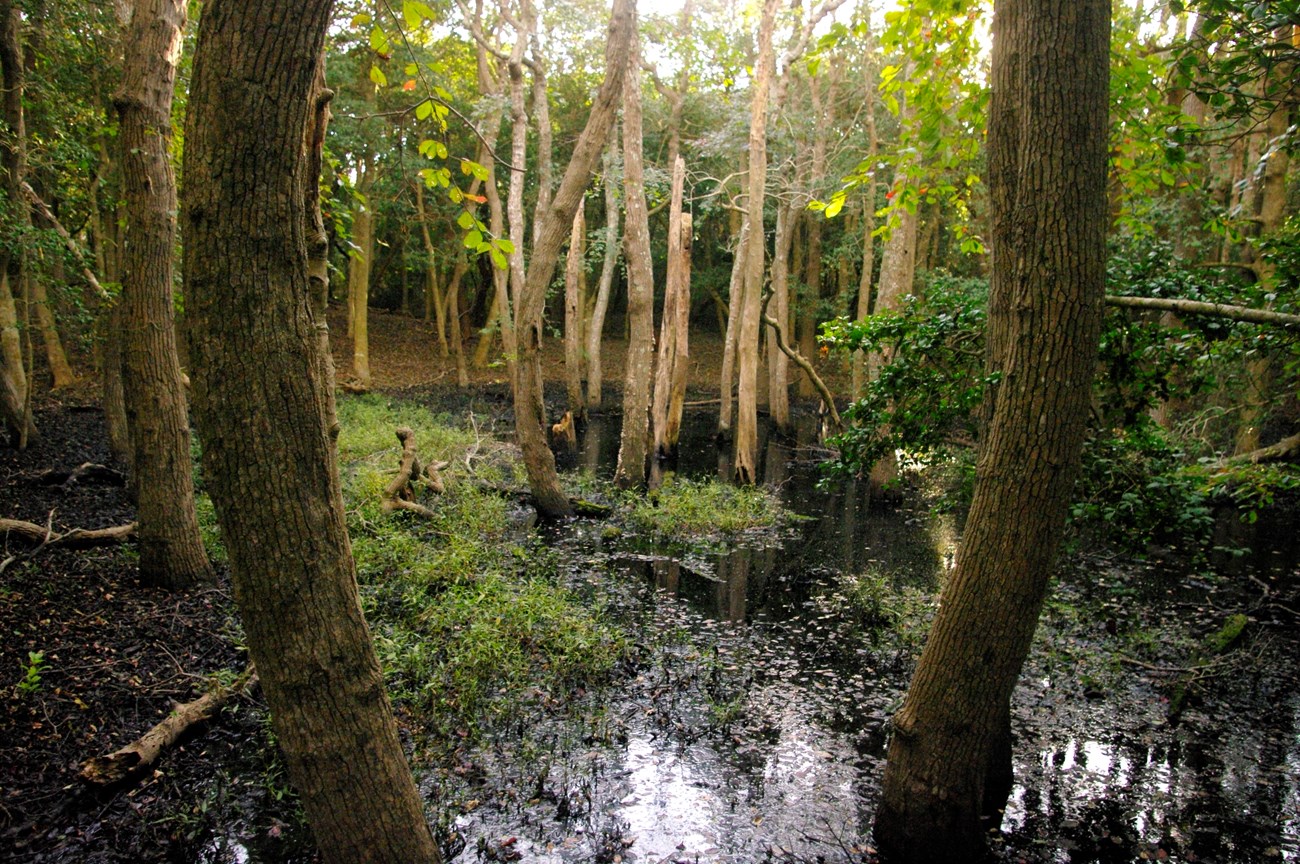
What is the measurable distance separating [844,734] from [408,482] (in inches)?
259

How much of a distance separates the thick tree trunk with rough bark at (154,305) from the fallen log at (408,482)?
120 inches

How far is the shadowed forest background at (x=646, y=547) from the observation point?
234cm

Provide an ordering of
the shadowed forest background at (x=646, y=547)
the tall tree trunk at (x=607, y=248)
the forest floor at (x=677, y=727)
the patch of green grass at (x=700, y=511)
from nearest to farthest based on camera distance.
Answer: the shadowed forest background at (x=646, y=547) → the forest floor at (x=677, y=727) → the patch of green grass at (x=700, y=511) → the tall tree trunk at (x=607, y=248)

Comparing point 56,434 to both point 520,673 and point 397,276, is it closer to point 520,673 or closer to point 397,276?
point 520,673

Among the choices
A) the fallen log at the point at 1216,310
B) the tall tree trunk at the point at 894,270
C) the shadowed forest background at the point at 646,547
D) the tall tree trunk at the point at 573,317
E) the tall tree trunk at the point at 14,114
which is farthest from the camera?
the tall tree trunk at the point at 573,317

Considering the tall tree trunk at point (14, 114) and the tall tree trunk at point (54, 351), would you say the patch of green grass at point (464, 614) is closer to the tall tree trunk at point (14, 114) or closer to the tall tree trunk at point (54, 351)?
the tall tree trunk at point (14, 114)

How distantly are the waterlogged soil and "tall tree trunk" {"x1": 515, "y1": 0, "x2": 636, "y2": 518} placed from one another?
259cm

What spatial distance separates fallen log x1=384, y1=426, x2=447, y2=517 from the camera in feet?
29.0

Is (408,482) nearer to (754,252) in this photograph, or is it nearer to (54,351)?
(754,252)

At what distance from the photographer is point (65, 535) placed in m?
6.02

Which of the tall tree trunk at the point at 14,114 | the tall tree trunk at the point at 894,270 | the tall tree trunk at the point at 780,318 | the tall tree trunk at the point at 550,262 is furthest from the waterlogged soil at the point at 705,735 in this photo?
the tall tree trunk at the point at 780,318

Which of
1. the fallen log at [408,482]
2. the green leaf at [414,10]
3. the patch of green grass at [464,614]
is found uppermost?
the green leaf at [414,10]

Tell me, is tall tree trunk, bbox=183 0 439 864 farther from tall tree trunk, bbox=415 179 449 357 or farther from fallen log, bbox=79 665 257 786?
tall tree trunk, bbox=415 179 449 357

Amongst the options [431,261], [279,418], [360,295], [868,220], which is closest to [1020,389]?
[279,418]
